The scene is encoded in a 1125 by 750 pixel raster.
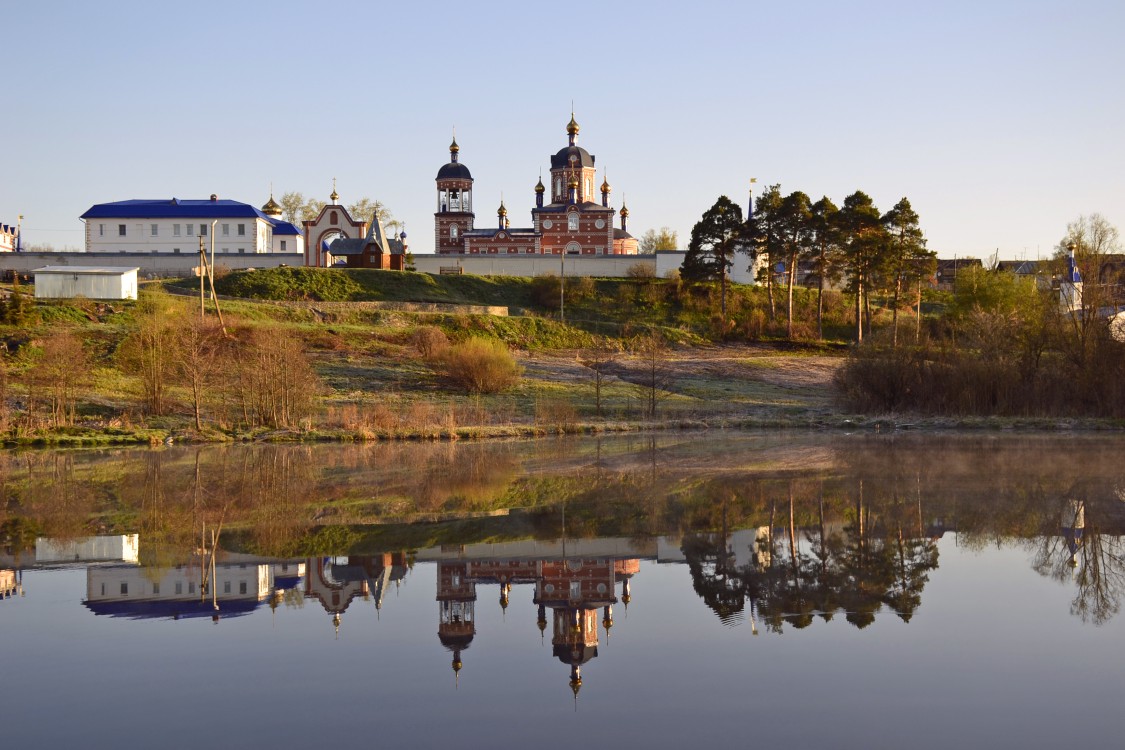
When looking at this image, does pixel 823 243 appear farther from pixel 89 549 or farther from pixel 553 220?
pixel 89 549

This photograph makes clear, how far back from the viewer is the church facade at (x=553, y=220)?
252 feet

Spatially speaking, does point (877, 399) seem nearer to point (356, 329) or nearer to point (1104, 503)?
point (1104, 503)

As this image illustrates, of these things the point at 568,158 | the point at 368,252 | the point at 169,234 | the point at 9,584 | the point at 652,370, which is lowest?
the point at 9,584

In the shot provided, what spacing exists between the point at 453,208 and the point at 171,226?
19.7m

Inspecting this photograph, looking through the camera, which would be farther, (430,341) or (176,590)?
(430,341)

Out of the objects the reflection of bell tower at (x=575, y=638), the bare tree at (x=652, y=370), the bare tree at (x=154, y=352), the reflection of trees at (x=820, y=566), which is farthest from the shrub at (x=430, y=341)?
the reflection of bell tower at (x=575, y=638)

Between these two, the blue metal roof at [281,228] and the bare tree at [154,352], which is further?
the blue metal roof at [281,228]

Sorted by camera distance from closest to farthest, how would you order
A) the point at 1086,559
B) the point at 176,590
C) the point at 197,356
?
the point at 176,590, the point at 1086,559, the point at 197,356

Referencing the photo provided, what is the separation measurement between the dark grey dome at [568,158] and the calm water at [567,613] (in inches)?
2579

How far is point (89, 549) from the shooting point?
40.3ft

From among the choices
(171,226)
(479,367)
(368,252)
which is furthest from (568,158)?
(479,367)

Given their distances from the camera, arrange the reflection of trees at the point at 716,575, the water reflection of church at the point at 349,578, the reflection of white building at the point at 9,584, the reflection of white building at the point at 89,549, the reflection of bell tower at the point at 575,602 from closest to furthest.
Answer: the reflection of bell tower at the point at 575,602
the reflection of trees at the point at 716,575
the water reflection of church at the point at 349,578
the reflection of white building at the point at 9,584
the reflection of white building at the point at 89,549

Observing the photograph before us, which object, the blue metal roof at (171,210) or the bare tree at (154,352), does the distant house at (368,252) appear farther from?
→ the bare tree at (154,352)

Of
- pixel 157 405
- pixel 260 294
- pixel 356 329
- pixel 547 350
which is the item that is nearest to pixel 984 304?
pixel 547 350
